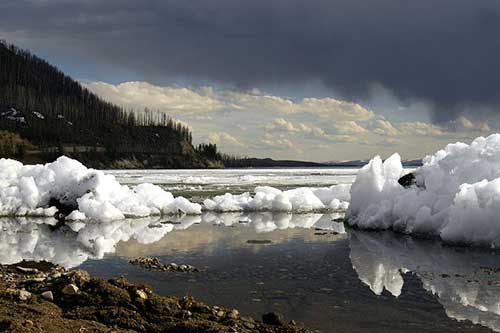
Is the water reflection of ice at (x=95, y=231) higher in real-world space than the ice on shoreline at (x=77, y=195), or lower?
lower

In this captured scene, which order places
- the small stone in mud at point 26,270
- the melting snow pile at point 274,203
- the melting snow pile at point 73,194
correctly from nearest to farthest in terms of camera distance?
the small stone in mud at point 26,270 → the melting snow pile at point 73,194 → the melting snow pile at point 274,203

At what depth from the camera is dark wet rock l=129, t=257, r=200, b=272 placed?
1231 cm

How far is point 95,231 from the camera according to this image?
19500 mm

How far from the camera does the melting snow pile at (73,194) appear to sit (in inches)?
933

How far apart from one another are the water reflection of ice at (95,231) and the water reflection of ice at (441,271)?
4.32m

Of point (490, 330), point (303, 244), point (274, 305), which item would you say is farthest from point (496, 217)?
point (274, 305)

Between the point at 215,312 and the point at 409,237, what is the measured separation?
11.7 m

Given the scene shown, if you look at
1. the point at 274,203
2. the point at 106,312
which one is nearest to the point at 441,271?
the point at 106,312

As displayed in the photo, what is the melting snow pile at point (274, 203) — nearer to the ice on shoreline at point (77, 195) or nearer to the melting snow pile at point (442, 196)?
the ice on shoreline at point (77, 195)

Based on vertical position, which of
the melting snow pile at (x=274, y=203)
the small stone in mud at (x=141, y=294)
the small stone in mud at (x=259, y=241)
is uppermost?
the melting snow pile at (x=274, y=203)

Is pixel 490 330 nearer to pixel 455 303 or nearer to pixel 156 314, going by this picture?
pixel 455 303

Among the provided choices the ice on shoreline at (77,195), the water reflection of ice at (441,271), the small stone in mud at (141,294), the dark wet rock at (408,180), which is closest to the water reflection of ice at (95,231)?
the ice on shoreline at (77,195)

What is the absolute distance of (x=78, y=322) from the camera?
7.39 meters

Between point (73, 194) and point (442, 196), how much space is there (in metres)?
15.9
